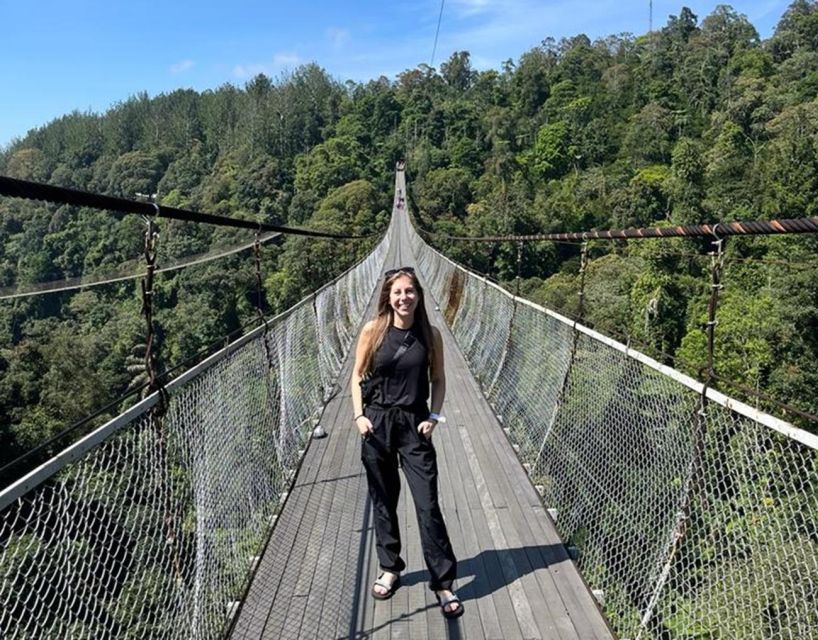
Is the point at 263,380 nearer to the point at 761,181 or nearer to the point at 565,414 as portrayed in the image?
the point at 565,414

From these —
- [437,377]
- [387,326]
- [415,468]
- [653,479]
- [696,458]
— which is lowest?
[653,479]

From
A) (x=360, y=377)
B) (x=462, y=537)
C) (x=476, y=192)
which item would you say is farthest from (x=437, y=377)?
(x=476, y=192)

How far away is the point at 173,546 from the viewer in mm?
1708

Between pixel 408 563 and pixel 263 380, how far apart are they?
116 cm

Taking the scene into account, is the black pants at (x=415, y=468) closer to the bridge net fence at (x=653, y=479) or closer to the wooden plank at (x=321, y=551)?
the wooden plank at (x=321, y=551)

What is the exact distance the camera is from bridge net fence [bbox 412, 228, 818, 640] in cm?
174

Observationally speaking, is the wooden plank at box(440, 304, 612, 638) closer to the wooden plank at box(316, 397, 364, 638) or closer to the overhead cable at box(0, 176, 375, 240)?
the wooden plank at box(316, 397, 364, 638)

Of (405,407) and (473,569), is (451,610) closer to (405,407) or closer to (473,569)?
(473,569)

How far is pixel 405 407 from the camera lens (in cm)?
205

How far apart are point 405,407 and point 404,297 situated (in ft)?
1.14

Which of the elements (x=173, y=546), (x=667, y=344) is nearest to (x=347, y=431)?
(x=173, y=546)

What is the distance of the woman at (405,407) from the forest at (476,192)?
0.74 metres

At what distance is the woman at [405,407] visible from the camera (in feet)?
6.73

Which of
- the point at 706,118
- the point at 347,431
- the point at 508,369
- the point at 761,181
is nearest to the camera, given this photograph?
the point at 347,431
